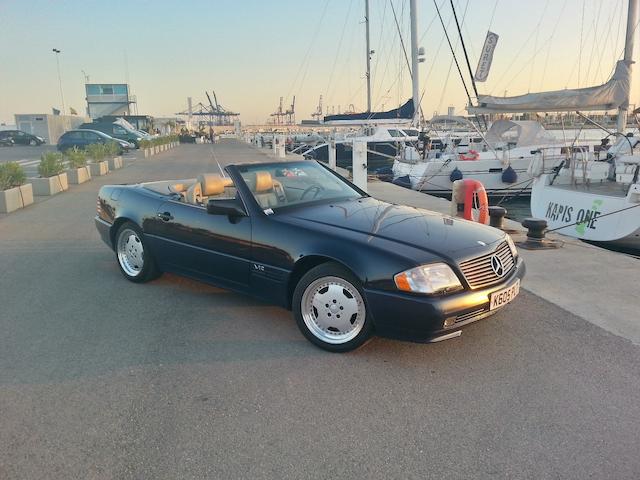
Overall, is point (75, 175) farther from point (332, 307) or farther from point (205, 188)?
point (332, 307)

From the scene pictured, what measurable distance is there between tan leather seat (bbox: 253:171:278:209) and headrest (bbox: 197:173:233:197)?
1.48ft

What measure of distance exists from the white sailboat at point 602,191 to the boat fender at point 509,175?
3.61 metres

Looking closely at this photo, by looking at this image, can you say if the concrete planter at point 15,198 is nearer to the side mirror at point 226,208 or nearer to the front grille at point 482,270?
the side mirror at point 226,208

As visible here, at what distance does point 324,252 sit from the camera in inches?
148

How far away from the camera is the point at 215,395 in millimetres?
3205

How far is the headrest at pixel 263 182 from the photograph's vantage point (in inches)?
184

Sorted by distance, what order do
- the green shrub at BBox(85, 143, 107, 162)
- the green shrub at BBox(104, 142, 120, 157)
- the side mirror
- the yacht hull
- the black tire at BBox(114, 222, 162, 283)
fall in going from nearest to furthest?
Result: the side mirror < the black tire at BBox(114, 222, 162, 283) < the yacht hull < the green shrub at BBox(85, 143, 107, 162) < the green shrub at BBox(104, 142, 120, 157)

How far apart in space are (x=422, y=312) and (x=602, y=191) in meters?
8.84

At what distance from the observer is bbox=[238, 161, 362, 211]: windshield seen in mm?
4633

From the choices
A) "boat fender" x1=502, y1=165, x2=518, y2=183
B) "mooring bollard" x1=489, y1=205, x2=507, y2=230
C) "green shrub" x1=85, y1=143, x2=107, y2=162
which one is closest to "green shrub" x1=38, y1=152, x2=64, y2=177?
"green shrub" x1=85, y1=143, x2=107, y2=162

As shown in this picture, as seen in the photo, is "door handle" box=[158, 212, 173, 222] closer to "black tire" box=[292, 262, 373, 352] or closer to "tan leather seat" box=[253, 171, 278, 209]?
"tan leather seat" box=[253, 171, 278, 209]

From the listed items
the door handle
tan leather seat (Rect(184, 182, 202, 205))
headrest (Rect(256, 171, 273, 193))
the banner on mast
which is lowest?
the door handle

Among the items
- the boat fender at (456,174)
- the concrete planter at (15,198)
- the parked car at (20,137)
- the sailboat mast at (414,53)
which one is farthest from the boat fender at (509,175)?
the parked car at (20,137)

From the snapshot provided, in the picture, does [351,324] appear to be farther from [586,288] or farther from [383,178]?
[383,178]
